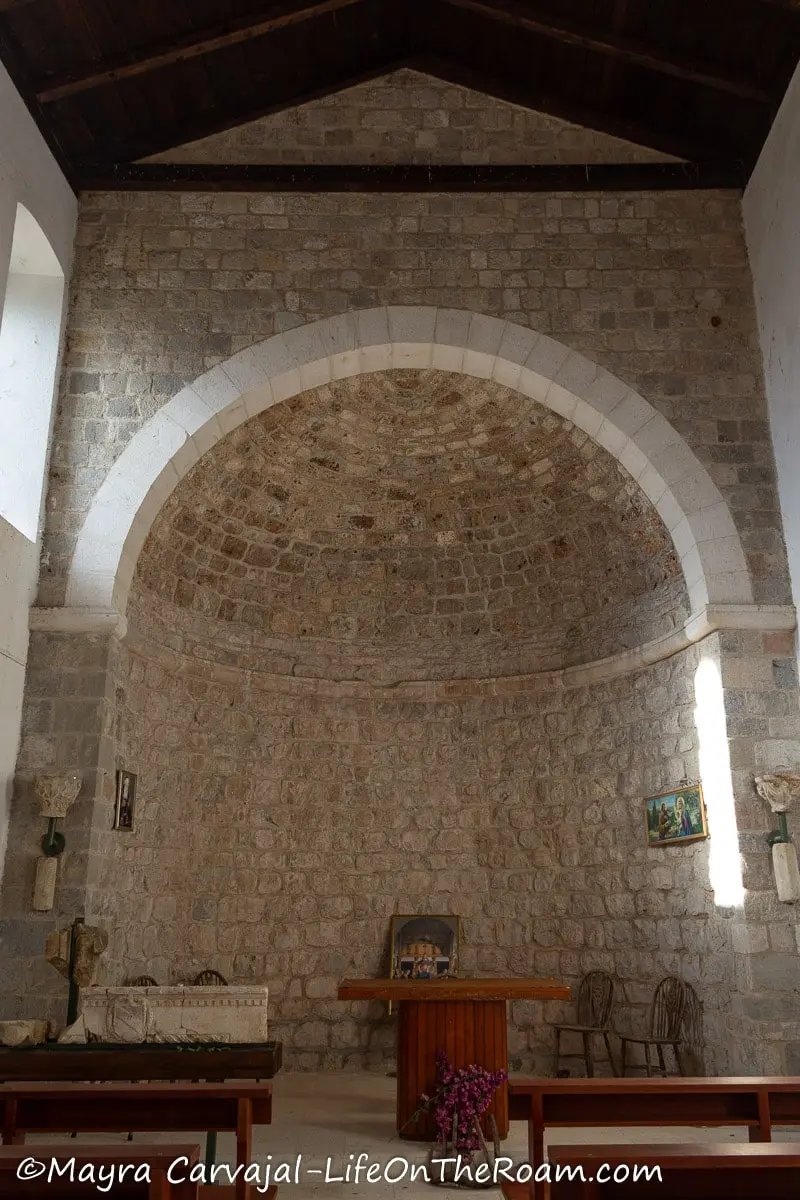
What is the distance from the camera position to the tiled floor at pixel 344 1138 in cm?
446

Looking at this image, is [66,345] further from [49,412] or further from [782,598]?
[782,598]

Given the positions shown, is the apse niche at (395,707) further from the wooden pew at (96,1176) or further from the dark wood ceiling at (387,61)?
the wooden pew at (96,1176)

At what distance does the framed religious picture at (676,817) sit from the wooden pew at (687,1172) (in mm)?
4261

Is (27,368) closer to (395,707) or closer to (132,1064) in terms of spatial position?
(395,707)

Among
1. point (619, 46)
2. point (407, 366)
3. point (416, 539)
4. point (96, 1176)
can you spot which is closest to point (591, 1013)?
point (416, 539)

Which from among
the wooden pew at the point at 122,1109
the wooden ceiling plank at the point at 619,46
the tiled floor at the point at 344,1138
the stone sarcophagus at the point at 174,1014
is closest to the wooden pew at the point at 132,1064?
the stone sarcophagus at the point at 174,1014

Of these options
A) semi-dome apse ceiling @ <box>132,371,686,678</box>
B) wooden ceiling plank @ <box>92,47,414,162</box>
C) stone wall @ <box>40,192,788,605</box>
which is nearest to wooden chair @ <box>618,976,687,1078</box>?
semi-dome apse ceiling @ <box>132,371,686,678</box>

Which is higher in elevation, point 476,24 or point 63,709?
point 476,24

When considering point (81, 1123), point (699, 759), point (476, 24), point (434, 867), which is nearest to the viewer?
point (81, 1123)

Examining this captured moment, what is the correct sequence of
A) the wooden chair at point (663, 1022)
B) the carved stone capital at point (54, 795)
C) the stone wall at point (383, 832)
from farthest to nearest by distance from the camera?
1. the stone wall at point (383, 832)
2. the wooden chair at point (663, 1022)
3. the carved stone capital at point (54, 795)

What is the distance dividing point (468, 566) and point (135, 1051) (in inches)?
216

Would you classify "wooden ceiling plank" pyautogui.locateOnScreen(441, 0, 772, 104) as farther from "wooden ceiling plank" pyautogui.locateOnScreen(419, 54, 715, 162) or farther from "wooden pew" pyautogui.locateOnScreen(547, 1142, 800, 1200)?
"wooden pew" pyautogui.locateOnScreen(547, 1142, 800, 1200)

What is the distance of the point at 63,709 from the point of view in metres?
6.55

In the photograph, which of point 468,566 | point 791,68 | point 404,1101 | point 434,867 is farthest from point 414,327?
point 404,1101
